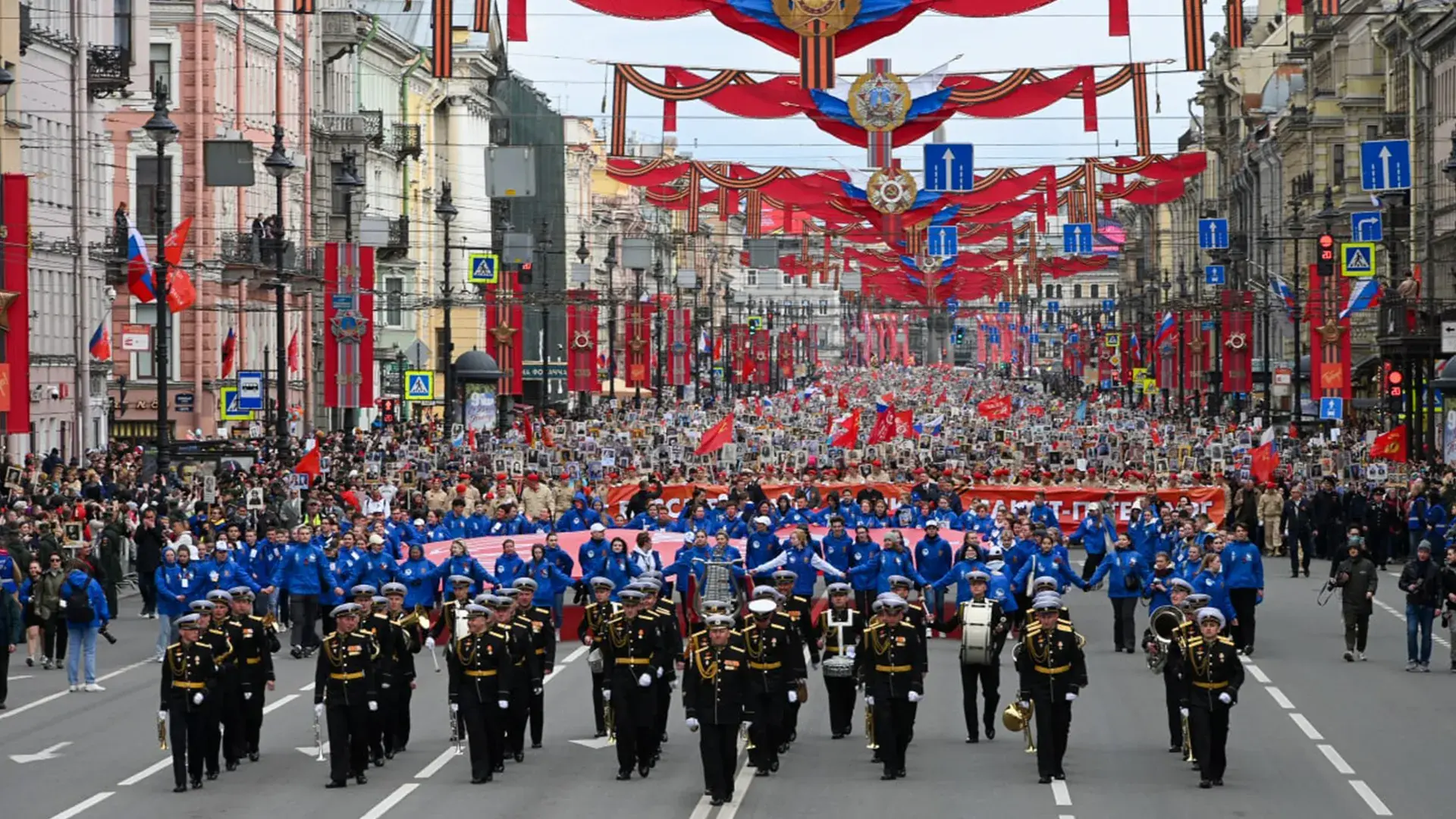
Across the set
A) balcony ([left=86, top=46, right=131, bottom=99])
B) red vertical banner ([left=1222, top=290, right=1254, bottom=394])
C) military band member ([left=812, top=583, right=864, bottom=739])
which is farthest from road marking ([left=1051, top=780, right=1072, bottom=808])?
red vertical banner ([left=1222, top=290, right=1254, bottom=394])

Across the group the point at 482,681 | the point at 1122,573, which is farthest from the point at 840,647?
the point at 1122,573

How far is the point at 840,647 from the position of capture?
2086cm

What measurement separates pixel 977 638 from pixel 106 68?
37.8 meters

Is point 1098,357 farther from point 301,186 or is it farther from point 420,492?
point 420,492

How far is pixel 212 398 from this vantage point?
66.2 meters

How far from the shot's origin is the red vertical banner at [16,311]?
39.7 m

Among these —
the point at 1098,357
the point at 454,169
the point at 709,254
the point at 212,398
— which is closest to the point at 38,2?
the point at 212,398

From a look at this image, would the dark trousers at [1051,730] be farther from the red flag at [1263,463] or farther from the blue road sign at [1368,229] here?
the blue road sign at [1368,229]

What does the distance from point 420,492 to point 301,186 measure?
36824 millimetres

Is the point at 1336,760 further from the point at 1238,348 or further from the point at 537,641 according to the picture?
the point at 1238,348

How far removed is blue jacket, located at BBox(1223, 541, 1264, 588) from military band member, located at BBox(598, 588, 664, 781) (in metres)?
8.82

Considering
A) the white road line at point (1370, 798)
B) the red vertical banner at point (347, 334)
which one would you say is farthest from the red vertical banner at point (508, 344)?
the white road line at point (1370, 798)

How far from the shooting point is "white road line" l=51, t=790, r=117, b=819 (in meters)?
17.3

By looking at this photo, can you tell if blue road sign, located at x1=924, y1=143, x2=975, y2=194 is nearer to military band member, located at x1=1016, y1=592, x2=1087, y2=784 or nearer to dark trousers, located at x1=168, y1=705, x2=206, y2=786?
military band member, located at x1=1016, y1=592, x2=1087, y2=784
